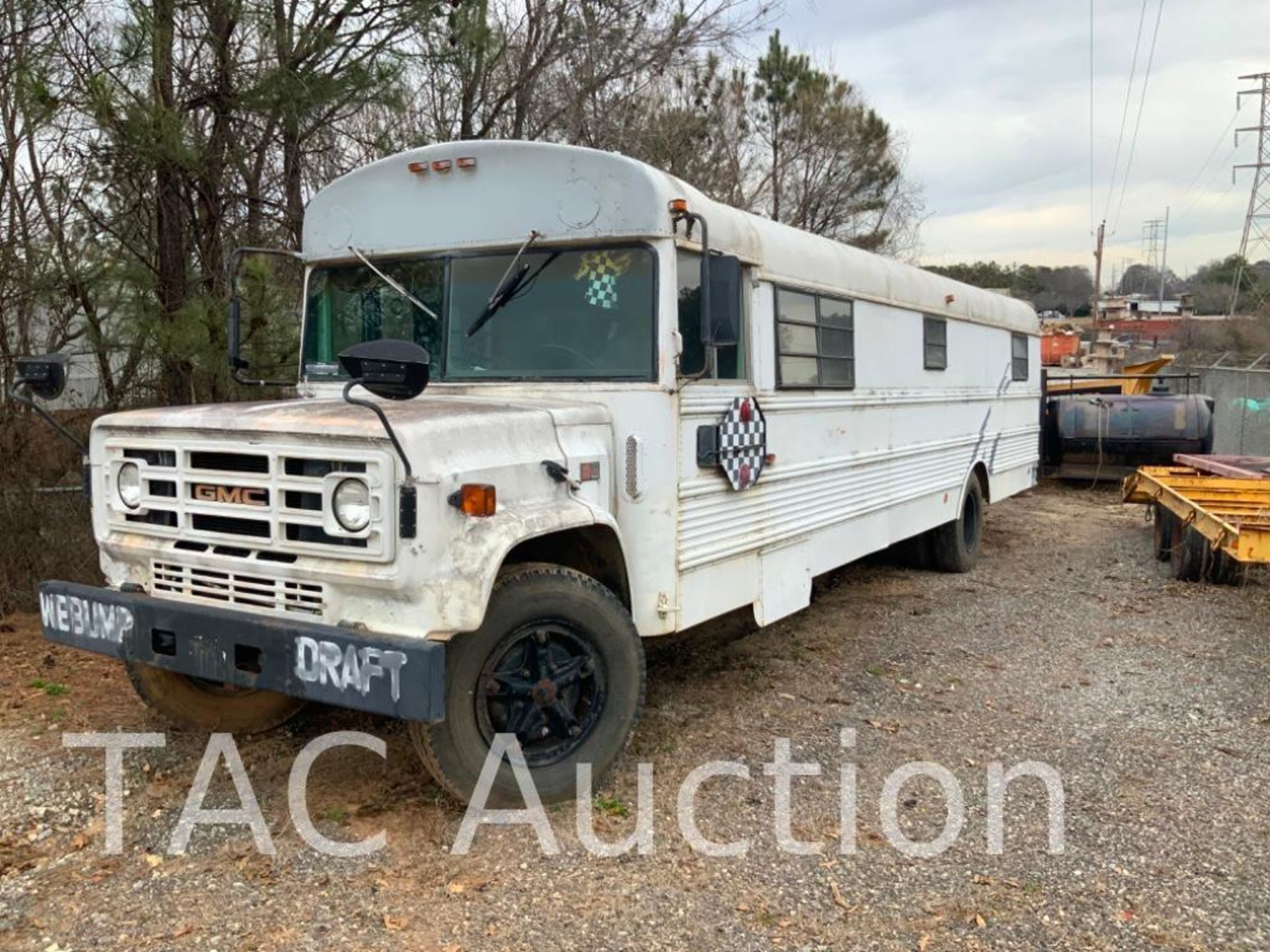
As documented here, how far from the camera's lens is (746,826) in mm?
3836

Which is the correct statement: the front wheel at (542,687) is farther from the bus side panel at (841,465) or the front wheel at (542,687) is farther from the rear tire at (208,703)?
the rear tire at (208,703)

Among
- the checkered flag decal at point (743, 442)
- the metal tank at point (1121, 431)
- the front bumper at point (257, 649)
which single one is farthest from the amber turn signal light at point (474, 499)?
the metal tank at point (1121, 431)

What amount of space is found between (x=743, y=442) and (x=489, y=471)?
1675 mm

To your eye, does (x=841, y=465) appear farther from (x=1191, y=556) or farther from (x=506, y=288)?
(x=1191, y=556)

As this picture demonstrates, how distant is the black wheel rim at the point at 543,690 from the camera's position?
3.72 metres

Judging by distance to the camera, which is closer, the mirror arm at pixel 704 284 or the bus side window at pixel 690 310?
the mirror arm at pixel 704 284

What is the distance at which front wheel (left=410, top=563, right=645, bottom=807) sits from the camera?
141 inches

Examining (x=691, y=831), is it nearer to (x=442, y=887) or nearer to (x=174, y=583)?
(x=442, y=887)

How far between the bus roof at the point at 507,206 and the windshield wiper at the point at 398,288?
5 cm

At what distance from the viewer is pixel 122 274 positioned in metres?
6.43

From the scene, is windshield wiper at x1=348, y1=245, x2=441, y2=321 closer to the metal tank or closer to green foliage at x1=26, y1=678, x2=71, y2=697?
green foliage at x1=26, y1=678, x2=71, y2=697

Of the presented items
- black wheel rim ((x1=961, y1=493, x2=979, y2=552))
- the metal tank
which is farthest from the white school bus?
the metal tank

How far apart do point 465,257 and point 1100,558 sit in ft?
23.8

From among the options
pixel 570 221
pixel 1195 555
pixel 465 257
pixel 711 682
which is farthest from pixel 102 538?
pixel 1195 555
